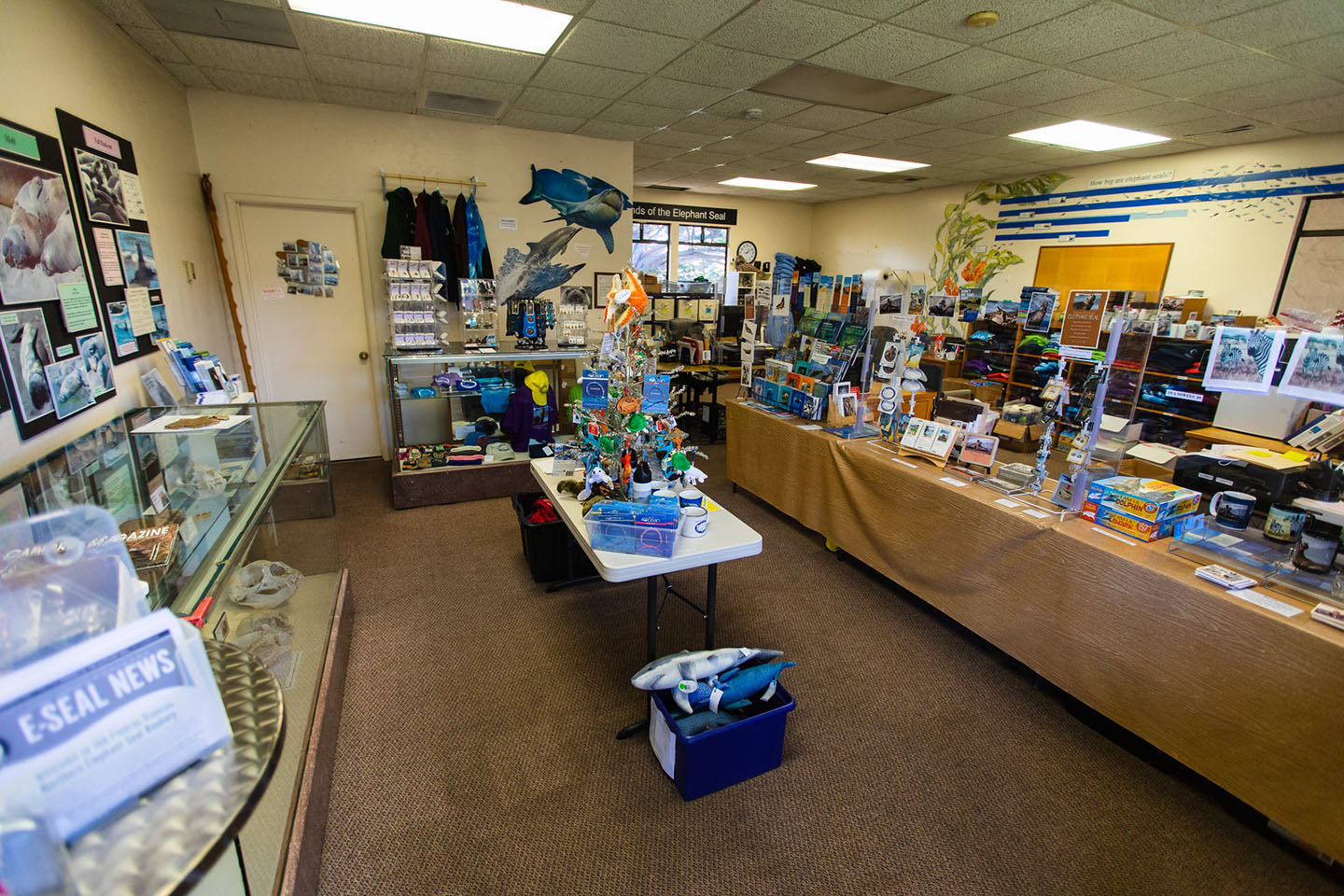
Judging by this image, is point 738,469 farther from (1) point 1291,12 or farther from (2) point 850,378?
(1) point 1291,12

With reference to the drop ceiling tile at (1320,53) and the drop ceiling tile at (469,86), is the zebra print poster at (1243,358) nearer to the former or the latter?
the drop ceiling tile at (1320,53)

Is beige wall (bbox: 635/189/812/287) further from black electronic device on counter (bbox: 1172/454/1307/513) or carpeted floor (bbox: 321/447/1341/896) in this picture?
black electronic device on counter (bbox: 1172/454/1307/513)

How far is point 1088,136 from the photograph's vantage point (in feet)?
15.6

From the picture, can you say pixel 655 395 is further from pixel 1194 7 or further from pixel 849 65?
pixel 1194 7

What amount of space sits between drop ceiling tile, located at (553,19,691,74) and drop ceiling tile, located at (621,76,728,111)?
10.3 inches

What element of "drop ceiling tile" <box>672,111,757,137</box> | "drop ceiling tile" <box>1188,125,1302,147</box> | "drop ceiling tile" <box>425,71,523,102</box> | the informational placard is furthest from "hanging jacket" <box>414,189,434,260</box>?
"drop ceiling tile" <box>1188,125,1302,147</box>

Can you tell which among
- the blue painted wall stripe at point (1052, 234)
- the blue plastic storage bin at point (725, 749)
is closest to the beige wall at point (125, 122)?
the blue plastic storage bin at point (725, 749)

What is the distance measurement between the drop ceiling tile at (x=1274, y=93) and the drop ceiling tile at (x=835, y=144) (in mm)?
2261

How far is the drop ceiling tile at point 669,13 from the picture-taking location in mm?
2629

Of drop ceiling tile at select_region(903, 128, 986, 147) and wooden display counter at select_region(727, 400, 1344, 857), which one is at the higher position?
A: drop ceiling tile at select_region(903, 128, 986, 147)

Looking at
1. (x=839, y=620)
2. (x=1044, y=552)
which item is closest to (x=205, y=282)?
(x=839, y=620)

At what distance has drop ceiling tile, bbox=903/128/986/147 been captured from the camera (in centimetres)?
473

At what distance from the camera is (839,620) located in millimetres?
2967

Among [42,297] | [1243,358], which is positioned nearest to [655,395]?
[1243,358]
